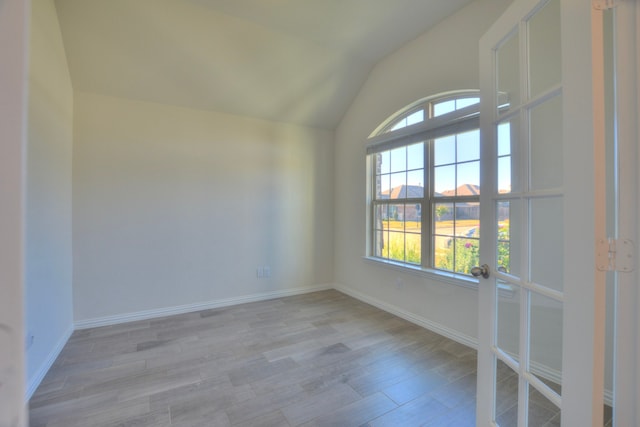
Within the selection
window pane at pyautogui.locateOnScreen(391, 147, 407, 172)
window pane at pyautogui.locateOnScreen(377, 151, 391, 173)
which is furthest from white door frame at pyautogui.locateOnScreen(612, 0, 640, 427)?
window pane at pyautogui.locateOnScreen(377, 151, 391, 173)

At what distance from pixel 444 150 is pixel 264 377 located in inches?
100.0

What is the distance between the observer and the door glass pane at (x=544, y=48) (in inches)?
Answer: 37.8

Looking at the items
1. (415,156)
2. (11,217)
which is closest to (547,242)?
(11,217)

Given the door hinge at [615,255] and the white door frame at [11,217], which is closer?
the white door frame at [11,217]

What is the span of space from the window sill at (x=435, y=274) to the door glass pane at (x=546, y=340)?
128 cm

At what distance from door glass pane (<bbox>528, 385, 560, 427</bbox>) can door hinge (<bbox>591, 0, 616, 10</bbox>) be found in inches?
49.4

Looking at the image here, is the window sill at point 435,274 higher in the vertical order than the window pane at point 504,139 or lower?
lower

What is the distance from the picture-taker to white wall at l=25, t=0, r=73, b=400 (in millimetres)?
1860

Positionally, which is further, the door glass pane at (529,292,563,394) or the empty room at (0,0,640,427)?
the door glass pane at (529,292,563,394)

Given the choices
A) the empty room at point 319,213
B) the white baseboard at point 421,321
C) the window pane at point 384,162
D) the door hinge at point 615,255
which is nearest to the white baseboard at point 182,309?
the empty room at point 319,213

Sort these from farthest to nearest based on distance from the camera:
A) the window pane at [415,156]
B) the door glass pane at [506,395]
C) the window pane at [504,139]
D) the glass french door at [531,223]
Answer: the window pane at [415,156]
the window pane at [504,139]
the door glass pane at [506,395]
the glass french door at [531,223]

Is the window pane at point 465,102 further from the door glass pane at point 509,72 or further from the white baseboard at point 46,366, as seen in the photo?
the white baseboard at point 46,366

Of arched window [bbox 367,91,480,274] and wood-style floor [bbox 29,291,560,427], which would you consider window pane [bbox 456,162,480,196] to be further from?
wood-style floor [bbox 29,291,560,427]

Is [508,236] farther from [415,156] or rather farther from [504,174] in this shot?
[415,156]
